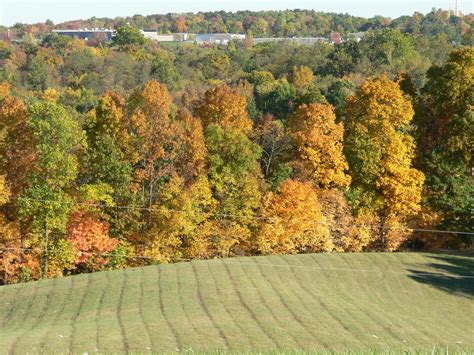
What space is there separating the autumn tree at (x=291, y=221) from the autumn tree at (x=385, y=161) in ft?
10.1

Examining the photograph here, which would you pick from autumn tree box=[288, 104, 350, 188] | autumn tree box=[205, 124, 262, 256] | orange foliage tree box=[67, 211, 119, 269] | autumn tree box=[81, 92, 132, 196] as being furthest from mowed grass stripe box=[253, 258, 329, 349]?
autumn tree box=[81, 92, 132, 196]

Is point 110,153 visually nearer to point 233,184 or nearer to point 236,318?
point 233,184

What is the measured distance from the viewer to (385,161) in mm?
46375

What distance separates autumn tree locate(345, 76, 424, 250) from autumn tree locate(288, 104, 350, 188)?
1.01m

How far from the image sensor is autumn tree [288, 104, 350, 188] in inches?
1797

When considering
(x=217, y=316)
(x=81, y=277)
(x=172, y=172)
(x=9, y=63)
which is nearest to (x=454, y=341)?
(x=217, y=316)

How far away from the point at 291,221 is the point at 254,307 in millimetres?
12733

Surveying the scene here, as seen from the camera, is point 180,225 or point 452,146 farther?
point 452,146

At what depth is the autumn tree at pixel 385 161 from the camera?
4581 cm

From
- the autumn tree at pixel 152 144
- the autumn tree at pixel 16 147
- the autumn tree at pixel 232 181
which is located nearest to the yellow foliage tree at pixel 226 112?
the autumn tree at pixel 232 181

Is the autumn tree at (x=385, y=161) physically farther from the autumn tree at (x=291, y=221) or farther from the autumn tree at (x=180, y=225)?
the autumn tree at (x=180, y=225)

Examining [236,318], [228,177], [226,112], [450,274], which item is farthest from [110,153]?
[450,274]

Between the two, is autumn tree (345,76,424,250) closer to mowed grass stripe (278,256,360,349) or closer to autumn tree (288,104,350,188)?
autumn tree (288,104,350,188)

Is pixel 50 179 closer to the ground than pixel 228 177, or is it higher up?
higher up
